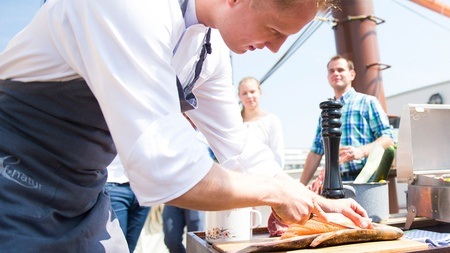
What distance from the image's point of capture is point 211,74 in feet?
3.40

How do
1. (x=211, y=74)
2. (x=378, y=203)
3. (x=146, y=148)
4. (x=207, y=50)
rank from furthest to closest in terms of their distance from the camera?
(x=378, y=203)
(x=211, y=74)
(x=207, y=50)
(x=146, y=148)

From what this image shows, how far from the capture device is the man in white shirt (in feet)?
2.10

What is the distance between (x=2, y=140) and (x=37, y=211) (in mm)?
135

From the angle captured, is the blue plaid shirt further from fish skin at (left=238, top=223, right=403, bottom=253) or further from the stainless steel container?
fish skin at (left=238, top=223, right=403, bottom=253)

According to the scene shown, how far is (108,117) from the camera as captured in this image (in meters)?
0.65

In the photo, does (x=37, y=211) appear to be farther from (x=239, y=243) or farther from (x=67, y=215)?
(x=239, y=243)

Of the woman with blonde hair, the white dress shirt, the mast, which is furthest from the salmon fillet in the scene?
the mast

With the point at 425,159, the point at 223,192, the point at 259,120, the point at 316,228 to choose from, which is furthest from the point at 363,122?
the point at 223,192

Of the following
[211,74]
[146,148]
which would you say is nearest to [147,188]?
[146,148]

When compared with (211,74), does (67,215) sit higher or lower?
lower

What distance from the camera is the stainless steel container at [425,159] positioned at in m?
1.17

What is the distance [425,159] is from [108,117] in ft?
3.54

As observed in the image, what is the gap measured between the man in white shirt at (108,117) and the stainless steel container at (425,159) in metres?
0.46

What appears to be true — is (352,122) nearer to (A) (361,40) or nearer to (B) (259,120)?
(B) (259,120)
